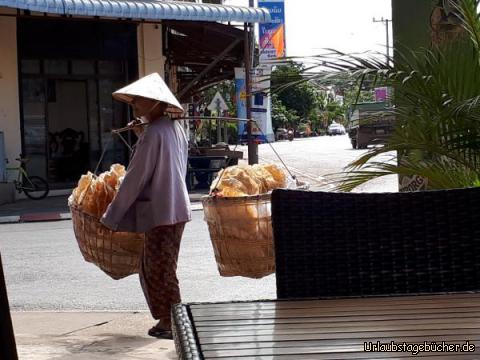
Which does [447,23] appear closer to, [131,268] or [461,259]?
[461,259]

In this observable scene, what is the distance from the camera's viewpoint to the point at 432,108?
12.6 ft

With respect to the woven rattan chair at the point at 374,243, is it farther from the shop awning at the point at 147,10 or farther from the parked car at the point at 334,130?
the parked car at the point at 334,130

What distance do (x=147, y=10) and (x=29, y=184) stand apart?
16.0 ft

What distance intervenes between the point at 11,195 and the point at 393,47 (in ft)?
50.9

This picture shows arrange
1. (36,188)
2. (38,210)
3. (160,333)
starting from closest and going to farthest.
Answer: (160,333) < (38,210) < (36,188)

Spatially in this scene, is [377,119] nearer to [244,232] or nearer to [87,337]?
[244,232]

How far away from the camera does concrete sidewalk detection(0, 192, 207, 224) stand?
15617mm

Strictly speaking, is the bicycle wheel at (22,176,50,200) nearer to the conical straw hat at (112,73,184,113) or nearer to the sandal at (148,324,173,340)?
the sandal at (148,324,173,340)

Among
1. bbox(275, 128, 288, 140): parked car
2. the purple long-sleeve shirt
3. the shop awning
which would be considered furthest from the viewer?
bbox(275, 128, 288, 140): parked car

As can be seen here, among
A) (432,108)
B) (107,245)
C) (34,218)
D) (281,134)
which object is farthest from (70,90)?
(281,134)

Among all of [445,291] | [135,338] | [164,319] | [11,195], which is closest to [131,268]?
[164,319]

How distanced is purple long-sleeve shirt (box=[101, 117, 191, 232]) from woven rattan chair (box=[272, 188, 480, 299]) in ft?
7.13

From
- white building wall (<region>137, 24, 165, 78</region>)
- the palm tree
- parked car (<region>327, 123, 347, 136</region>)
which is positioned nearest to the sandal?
the palm tree

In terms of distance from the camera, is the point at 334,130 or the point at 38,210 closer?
the point at 38,210
